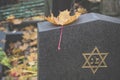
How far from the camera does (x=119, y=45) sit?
4.21m

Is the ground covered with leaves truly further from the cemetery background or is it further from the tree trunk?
the tree trunk

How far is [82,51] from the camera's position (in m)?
4.19

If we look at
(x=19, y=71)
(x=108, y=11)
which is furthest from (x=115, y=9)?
(x=19, y=71)

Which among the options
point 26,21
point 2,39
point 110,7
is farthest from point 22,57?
point 110,7

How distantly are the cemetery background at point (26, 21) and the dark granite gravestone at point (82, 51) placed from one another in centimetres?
89

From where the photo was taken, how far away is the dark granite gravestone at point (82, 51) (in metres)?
4.12

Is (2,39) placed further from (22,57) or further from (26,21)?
(26,21)

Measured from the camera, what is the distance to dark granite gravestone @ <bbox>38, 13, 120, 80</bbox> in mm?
4117

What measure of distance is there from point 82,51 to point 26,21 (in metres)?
2.83

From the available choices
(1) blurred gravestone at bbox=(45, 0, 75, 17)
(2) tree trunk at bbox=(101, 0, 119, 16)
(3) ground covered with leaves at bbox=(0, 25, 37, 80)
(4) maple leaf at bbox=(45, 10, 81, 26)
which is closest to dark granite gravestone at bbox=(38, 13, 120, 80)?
(4) maple leaf at bbox=(45, 10, 81, 26)

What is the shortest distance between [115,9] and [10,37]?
1737 mm

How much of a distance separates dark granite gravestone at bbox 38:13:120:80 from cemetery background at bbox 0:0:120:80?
89cm

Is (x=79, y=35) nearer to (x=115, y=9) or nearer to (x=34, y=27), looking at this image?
(x=115, y=9)

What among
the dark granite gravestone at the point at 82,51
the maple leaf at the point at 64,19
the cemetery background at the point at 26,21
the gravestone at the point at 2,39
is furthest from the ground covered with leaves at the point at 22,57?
the maple leaf at the point at 64,19
